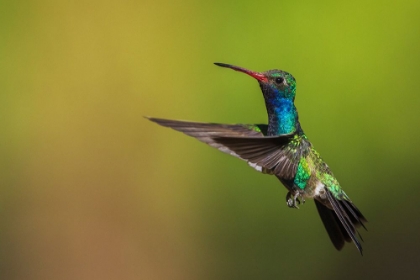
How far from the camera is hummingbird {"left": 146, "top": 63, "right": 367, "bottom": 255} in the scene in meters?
0.97

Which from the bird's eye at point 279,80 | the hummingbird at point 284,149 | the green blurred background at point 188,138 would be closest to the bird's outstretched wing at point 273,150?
the hummingbird at point 284,149

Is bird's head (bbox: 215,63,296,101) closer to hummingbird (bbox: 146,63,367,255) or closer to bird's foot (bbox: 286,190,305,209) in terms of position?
hummingbird (bbox: 146,63,367,255)

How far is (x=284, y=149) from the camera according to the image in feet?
3.69

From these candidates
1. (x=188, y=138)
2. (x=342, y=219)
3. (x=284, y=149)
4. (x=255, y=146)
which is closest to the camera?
(x=255, y=146)

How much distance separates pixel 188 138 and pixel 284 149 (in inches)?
68.9

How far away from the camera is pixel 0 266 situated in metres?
2.79

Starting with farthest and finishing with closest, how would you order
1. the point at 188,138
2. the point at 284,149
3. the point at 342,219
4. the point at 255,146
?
the point at 188,138
the point at 342,219
the point at 284,149
the point at 255,146

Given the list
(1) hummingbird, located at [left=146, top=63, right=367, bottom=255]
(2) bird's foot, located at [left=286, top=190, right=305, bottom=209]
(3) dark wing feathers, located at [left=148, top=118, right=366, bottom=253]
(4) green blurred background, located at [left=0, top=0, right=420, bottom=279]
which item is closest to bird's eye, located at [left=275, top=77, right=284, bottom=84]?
(1) hummingbird, located at [left=146, top=63, right=367, bottom=255]

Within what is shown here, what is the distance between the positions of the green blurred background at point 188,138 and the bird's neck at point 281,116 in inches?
54.6

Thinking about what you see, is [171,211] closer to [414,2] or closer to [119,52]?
[119,52]

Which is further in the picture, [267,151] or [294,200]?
[294,200]

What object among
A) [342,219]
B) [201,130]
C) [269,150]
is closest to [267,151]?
[269,150]

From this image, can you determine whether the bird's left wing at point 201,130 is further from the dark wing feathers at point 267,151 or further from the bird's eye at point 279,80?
the bird's eye at point 279,80

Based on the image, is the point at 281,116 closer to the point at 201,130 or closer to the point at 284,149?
the point at 284,149
